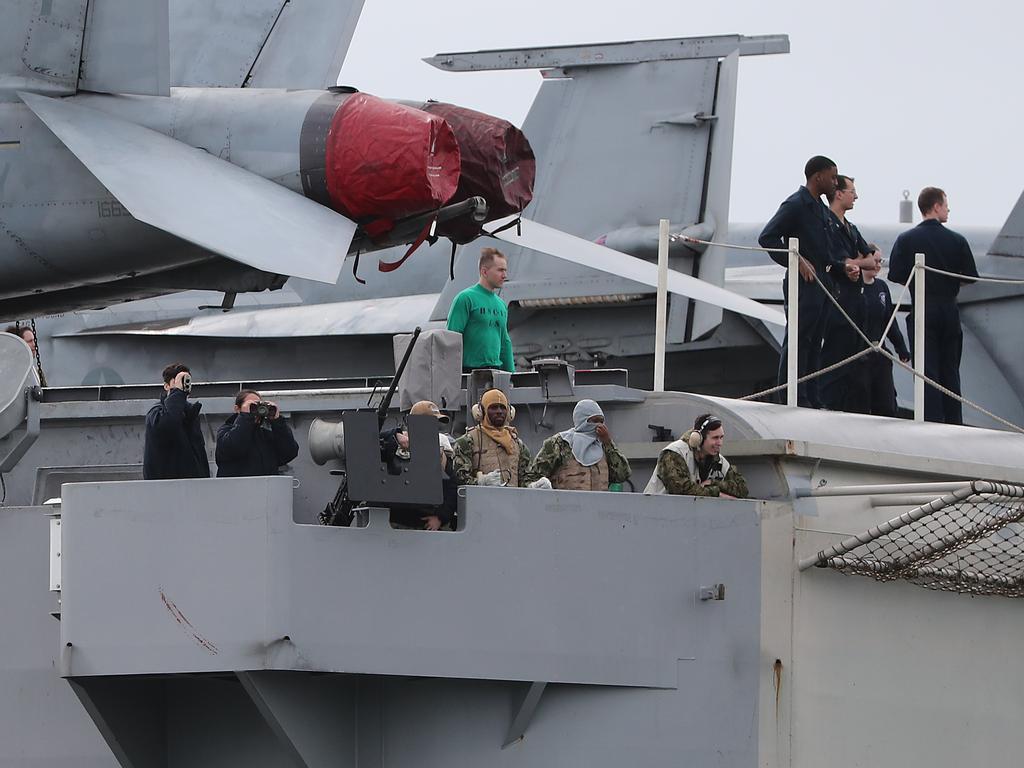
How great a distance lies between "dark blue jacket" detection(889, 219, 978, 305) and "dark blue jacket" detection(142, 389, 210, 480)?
5626mm

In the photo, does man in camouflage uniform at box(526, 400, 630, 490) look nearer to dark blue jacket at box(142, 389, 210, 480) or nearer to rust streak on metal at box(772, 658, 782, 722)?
rust streak on metal at box(772, 658, 782, 722)

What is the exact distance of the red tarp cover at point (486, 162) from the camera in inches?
391

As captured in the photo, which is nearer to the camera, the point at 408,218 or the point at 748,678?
the point at 748,678

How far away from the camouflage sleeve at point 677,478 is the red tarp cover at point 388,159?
78.3 inches

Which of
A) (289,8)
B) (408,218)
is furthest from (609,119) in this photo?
(408,218)

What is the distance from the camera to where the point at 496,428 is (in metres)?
8.67

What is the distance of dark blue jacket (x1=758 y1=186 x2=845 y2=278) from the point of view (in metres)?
10.9

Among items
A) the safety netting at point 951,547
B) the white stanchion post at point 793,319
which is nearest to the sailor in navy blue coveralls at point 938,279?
the white stanchion post at point 793,319

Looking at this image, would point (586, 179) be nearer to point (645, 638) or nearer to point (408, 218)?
point (408, 218)

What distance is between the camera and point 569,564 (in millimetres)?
8188

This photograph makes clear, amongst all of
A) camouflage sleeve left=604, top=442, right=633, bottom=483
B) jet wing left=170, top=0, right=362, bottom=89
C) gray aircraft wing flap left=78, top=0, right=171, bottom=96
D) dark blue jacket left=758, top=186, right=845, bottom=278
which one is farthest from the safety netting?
jet wing left=170, top=0, right=362, bottom=89

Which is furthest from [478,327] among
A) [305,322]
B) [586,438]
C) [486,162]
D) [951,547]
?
[305,322]

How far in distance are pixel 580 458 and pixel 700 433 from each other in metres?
0.63

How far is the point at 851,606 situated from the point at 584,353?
9.20m
